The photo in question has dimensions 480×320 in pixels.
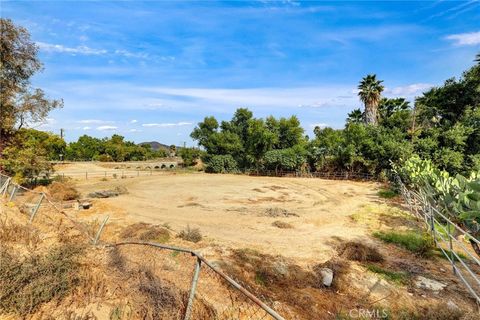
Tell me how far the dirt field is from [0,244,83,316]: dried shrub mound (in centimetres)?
552

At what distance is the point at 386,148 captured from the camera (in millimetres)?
25766

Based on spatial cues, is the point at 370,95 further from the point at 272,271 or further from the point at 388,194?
the point at 272,271

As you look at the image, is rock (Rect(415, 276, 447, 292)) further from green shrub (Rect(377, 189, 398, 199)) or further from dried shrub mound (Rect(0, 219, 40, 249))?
green shrub (Rect(377, 189, 398, 199))

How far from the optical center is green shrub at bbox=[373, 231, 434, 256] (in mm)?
9805

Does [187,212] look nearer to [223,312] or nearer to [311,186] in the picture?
[223,312]

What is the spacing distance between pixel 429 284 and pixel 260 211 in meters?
9.42

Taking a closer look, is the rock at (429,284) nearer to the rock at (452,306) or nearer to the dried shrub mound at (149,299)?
the rock at (452,306)

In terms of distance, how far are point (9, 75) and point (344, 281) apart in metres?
23.8

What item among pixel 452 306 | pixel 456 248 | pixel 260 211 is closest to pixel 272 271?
pixel 452 306

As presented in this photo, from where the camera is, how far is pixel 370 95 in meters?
32.8

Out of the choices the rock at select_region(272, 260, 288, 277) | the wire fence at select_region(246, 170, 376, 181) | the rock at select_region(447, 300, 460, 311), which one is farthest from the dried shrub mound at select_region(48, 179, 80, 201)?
the wire fence at select_region(246, 170, 376, 181)

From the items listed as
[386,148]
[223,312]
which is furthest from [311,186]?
[223,312]

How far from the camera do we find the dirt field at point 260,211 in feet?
35.6

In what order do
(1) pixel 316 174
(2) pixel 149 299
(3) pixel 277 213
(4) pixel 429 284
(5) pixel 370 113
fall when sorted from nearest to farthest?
1. (2) pixel 149 299
2. (4) pixel 429 284
3. (3) pixel 277 213
4. (1) pixel 316 174
5. (5) pixel 370 113
